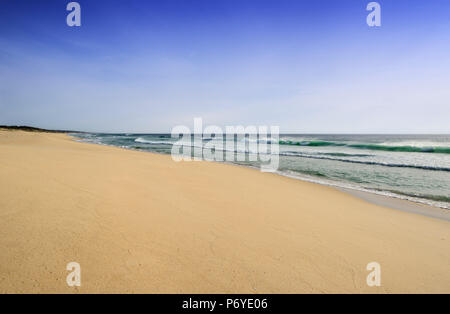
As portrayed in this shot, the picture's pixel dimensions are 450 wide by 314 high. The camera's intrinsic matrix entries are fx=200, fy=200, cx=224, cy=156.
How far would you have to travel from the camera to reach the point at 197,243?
2.70m

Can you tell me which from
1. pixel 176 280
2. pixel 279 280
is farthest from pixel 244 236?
pixel 176 280

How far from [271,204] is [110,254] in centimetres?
338

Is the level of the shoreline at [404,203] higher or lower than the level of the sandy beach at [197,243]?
lower

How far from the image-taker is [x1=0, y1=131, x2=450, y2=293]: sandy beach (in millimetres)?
2006

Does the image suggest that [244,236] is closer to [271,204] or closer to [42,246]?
[271,204]

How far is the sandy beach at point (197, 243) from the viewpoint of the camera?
79.0 inches

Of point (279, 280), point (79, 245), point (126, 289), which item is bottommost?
point (279, 280)
